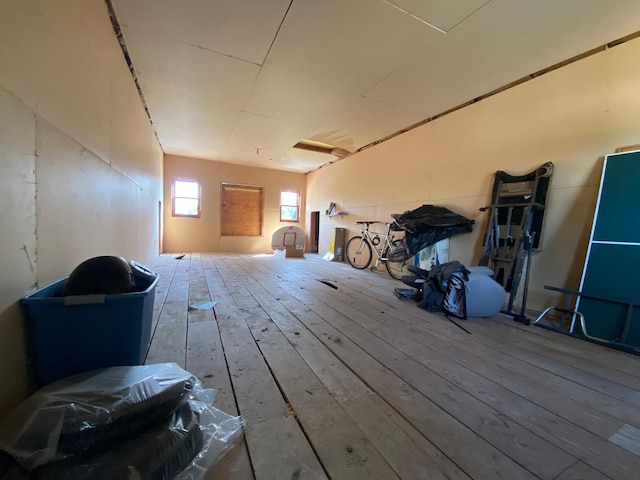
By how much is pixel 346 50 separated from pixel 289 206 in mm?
5876

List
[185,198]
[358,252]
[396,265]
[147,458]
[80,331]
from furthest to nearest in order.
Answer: [185,198]
[358,252]
[396,265]
[80,331]
[147,458]

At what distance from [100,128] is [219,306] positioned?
1741 millimetres

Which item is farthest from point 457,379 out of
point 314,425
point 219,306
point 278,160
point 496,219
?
point 278,160

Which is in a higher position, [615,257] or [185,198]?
[185,198]

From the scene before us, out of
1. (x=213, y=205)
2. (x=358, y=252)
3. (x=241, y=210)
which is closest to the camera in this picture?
(x=358, y=252)

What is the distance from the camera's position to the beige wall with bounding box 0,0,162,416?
935mm

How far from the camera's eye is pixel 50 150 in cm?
123

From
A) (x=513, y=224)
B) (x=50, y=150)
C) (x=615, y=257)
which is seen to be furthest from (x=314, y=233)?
(x=50, y=150)

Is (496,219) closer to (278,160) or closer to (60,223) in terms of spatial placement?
(60,223)

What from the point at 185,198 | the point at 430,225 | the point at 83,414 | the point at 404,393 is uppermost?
the point at 185,198

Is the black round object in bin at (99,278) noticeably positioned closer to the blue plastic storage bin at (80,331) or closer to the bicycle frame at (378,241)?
the blue plastic storage bin at (80,331)

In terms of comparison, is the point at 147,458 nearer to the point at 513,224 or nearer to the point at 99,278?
the point at 99,278

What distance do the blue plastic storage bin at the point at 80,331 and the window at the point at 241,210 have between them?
6616mm

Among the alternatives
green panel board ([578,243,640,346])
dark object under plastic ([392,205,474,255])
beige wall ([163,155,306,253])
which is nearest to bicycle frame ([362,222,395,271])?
dark object under plastic ([392,205,474,255])
